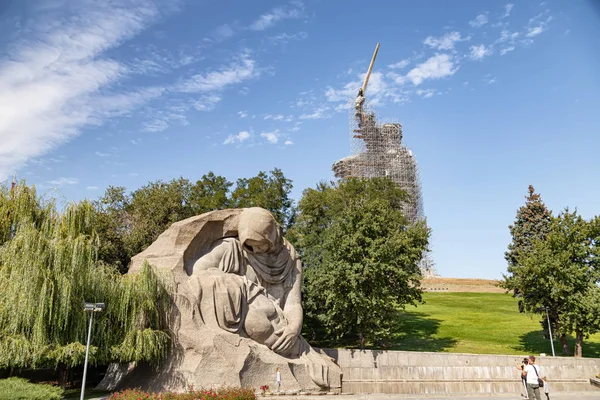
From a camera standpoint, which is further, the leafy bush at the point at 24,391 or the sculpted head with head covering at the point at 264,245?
the sculpted head with head covering at the point at 264,245

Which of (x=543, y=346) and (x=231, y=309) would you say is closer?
(x=231, y=309)

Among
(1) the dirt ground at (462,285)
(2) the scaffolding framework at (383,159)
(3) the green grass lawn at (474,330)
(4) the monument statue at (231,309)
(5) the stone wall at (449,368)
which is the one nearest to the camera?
(4) the monument statue at (231,309)

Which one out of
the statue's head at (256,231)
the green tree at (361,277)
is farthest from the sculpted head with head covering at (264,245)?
the green tree at (361,277)

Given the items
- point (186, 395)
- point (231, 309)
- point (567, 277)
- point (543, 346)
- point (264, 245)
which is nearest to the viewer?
point (186, 395)

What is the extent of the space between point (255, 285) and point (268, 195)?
14.2 m

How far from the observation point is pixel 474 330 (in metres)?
27.7

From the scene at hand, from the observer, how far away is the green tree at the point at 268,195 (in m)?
28.3

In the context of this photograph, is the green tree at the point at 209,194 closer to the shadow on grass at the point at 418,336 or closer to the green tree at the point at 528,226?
the shadow on grass at the point at 418,336

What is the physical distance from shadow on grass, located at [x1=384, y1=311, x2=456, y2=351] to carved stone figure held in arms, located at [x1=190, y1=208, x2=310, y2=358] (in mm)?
7916

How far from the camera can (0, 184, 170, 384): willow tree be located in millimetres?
11039

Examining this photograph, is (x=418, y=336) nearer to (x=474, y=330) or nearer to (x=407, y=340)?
(x=407, y=340)

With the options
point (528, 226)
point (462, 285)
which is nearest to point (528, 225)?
point (528, 226)

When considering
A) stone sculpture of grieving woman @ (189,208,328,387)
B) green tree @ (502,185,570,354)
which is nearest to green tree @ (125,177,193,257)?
stone sculpture of grieving woman @ (189,208,328,387)

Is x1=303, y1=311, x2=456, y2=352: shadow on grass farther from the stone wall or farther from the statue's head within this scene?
the statue's head
